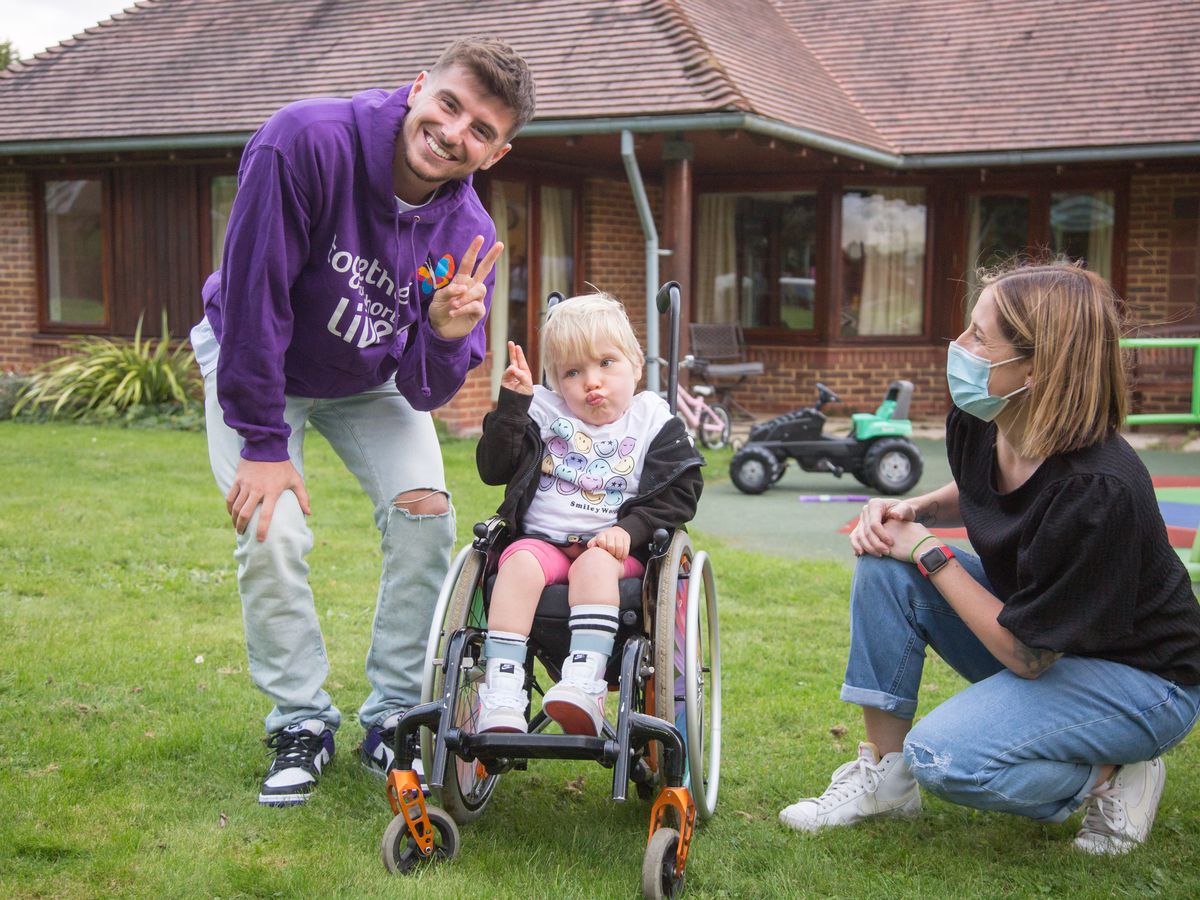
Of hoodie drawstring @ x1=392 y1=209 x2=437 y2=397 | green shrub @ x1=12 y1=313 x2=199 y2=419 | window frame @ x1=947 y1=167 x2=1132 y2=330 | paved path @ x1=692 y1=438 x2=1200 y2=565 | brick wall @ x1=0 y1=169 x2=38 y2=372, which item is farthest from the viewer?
brick wall @ x1=0 y1=169 x2=38 y2=372

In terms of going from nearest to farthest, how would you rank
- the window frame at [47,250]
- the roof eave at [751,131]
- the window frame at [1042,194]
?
1. the roof eave at [751,131]
2. the window frame at [1042,194]
3. the window frame at [47,250]

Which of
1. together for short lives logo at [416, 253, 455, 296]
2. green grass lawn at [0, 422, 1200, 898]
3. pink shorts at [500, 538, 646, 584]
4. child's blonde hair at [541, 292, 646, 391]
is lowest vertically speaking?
green grass lawn at [0, 422, 1200, 898]

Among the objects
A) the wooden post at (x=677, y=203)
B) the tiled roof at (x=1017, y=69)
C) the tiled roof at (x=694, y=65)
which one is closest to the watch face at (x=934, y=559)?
the tiled roof at (x=694, y=65)

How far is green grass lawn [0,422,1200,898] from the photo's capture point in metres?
3.00

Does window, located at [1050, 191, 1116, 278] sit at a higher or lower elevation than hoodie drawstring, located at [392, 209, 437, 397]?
higher

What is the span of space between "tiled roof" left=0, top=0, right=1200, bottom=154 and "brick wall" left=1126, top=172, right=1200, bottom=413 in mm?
1070

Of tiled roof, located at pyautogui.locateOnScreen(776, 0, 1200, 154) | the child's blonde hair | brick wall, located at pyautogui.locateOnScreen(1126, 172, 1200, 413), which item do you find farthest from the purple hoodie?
brick wall, located at pyautogui.locateOnScreen(1126, 172, 1200, 413)

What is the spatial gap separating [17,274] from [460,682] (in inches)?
551

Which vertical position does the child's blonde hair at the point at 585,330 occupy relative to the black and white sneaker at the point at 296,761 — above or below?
above

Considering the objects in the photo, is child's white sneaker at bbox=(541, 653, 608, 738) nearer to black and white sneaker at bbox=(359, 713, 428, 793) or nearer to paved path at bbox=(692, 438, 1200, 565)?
black and white sneaker at bbox=(359, 713, 428, 793)

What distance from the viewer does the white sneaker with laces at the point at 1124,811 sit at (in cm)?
315

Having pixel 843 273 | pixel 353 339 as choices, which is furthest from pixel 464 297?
pixel 843 273

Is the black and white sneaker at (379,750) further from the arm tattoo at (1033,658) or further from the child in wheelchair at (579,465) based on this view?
the arm tattoo at (1033,658)

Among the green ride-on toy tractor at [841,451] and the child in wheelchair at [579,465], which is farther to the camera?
the green ride-on toy tractor at [841,451]
